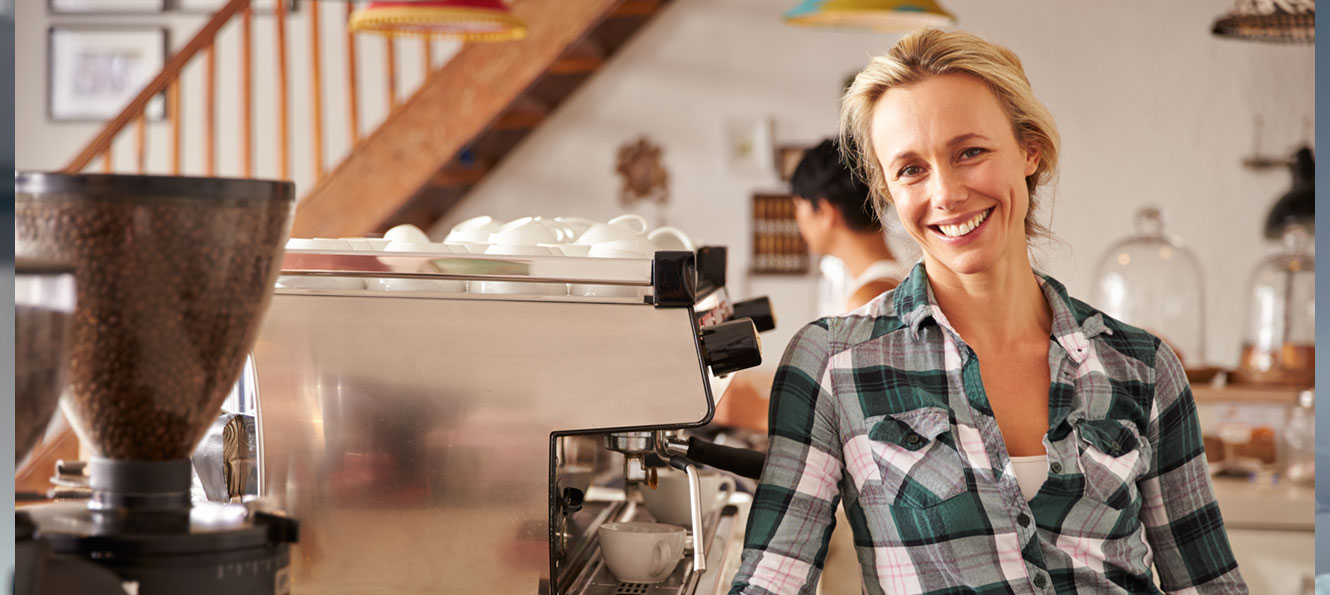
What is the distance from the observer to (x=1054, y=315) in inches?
54.7

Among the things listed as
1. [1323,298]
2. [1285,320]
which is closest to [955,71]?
A: [1323,298]

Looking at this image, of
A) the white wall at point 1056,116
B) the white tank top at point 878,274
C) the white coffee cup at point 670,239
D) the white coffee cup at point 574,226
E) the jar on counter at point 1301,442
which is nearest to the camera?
the white coffee cup at point 574,226

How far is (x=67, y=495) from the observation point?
4.48 feet

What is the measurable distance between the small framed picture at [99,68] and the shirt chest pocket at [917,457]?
205 inches

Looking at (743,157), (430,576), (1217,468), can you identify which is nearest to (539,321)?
(430,576)

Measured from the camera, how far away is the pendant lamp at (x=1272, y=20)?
2.88 m

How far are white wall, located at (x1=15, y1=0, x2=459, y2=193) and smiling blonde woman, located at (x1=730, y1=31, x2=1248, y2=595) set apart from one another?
4.61 m

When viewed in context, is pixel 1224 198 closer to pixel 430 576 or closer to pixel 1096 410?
pixel 1096 410

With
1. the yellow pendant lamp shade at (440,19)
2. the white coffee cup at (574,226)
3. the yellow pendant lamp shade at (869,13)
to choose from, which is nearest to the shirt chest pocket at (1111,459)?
the white coffee cup at (574,226)

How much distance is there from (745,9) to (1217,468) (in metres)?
2.93

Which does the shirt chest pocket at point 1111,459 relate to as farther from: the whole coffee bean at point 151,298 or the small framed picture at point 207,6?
the small framed picture at point 207,6

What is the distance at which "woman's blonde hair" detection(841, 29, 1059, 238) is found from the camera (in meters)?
1.31

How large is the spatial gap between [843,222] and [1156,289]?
238cm

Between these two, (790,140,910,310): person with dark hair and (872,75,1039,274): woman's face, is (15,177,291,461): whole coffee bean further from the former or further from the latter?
(790,140,910,310): person with dark hair
